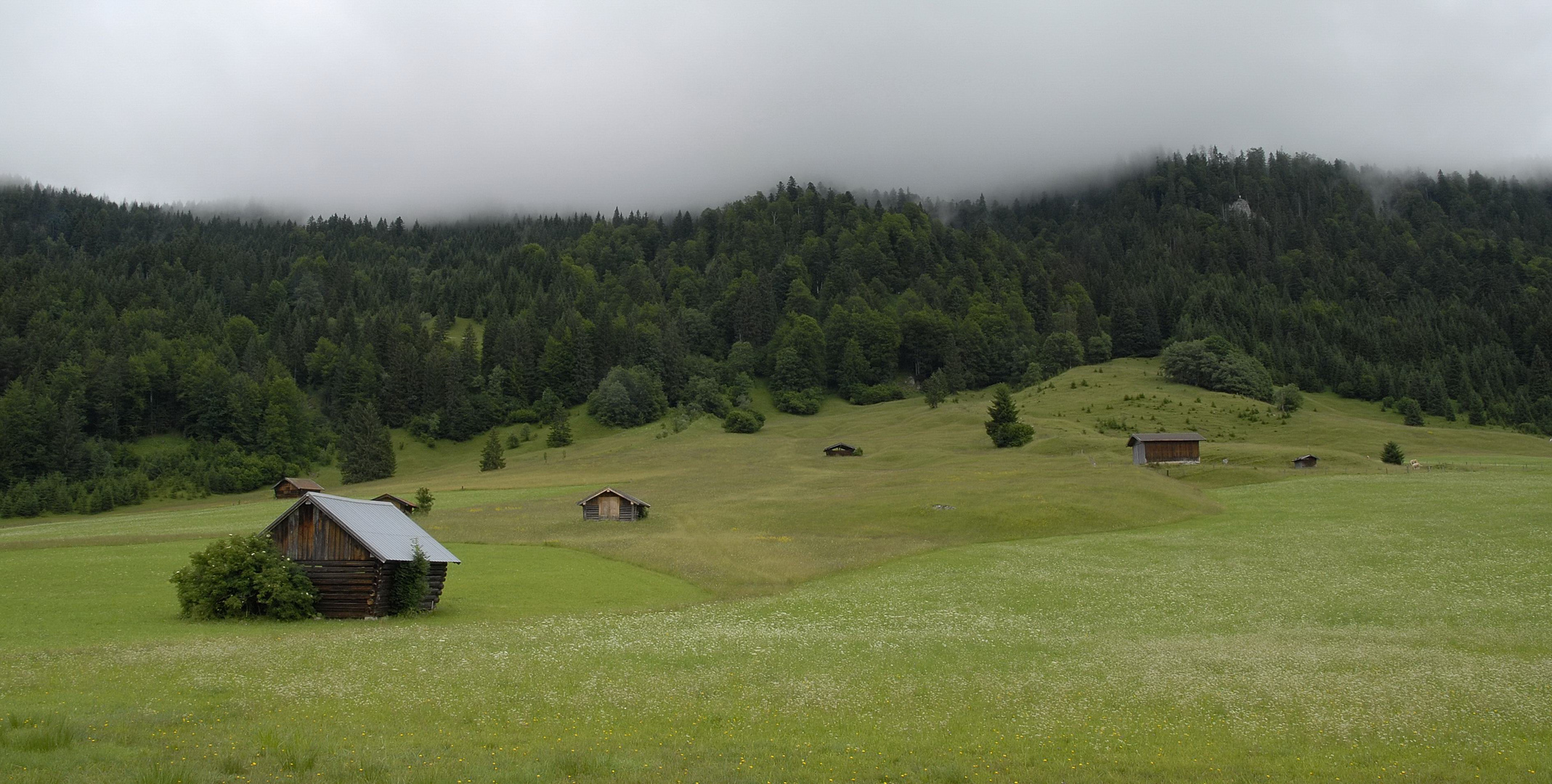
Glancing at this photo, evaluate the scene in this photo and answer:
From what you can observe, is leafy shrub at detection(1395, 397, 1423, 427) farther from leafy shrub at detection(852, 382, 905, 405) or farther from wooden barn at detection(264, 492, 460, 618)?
wooden barn at detection(264, 492, 460, 618)

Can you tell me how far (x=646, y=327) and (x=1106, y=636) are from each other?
16501 centimetres

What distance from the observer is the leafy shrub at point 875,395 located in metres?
184

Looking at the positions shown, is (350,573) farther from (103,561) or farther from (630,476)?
(630,476)

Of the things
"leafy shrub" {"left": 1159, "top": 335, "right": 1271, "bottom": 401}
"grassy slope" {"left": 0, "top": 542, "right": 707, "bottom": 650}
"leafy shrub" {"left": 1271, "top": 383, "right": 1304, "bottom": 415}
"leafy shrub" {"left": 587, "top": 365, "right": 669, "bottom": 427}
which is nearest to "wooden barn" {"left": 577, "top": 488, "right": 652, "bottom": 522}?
"grassy slope" {"left": 0, "top": 542, "right": 707, "bottom": 650}

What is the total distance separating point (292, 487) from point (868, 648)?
8792 cm

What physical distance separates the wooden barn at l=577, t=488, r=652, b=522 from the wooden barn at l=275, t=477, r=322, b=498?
38.1 m

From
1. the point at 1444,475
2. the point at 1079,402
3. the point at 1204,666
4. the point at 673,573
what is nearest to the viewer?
the point at 1204,666

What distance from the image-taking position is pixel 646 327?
19025cm

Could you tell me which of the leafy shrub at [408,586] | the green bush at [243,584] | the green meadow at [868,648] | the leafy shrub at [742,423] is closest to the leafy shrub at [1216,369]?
the green meadow at [868,648]

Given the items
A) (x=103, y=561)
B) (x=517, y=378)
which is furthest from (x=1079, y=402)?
(x=103, y=561)

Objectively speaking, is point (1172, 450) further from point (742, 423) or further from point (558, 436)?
point (558, 436)

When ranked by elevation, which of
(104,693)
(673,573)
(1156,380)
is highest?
(1156,380)

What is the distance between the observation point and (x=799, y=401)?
176m

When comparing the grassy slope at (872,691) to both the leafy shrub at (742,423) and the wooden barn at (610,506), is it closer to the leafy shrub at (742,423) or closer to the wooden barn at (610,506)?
the wooden barn at (610,506)
